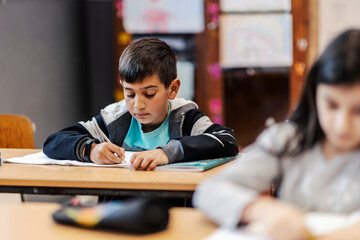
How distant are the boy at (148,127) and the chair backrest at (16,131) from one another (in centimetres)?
50

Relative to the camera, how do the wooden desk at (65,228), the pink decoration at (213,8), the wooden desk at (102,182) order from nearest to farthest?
the wooden desk at (65,228) < the wooden desk at (102,182) < the pink decoration at (213,8)

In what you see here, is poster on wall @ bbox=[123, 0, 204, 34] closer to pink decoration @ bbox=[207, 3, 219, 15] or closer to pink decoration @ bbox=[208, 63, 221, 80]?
pink decoration @ bbox=[207, 3, 219, 15]

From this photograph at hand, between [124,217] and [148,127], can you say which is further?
[148,127]

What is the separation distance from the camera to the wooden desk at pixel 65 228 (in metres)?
0.83

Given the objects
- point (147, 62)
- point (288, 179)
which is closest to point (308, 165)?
point (288, 179)

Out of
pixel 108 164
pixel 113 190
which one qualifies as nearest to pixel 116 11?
pixel 108 164

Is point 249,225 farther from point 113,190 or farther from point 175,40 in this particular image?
point 175,40

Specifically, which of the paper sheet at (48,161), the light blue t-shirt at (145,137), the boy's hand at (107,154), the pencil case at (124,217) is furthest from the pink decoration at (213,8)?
the pencil case at (124,217)

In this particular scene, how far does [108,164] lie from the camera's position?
1.55m

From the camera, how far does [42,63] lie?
11.4ft

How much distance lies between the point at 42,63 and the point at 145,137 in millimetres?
1916

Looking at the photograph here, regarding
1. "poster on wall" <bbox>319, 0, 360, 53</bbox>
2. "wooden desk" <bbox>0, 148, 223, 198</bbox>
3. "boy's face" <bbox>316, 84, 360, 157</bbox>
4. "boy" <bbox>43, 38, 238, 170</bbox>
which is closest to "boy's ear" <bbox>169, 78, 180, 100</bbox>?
"boy" <bbox>43, 38, 238, 170</bbox>

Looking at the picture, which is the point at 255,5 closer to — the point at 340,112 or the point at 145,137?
the point at 145,137

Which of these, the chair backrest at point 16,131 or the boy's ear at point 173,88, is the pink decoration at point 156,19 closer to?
the chair backrest at point 16,131
